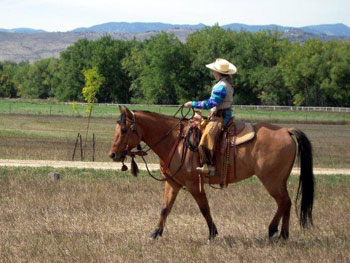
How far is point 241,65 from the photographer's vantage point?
111562 mm

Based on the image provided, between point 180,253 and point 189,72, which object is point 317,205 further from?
point 189,72

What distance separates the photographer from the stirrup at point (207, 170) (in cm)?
1250

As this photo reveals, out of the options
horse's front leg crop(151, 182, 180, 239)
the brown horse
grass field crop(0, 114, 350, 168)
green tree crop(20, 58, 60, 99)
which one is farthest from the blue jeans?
green tree crop(20, 58, 60, 99)

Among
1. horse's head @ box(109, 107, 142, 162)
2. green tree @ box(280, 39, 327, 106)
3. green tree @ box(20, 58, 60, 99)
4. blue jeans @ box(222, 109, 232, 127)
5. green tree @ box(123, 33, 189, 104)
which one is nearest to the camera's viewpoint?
horse's head @ box(109, 107, 142, 162)

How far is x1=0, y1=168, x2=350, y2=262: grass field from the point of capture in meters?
11.1

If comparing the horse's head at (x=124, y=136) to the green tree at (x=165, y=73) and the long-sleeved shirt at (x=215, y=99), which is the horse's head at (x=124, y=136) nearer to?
the long-sleeved shirt at (x=215, y=99)

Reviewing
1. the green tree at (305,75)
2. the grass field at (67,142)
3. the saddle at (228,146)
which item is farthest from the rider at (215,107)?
the green tree at (305,75)

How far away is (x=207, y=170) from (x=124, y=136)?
4.99 feet

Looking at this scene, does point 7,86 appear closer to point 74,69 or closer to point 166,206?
point 74,69

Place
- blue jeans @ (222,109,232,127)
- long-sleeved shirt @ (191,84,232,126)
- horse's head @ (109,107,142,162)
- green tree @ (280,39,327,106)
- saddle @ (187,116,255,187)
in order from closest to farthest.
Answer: long-sleeved shirt @ (191,84,232,126)
horse's head @ (109,107,142,162)
saddle @ (187,116,255,187)
blue jeans @ (222,109,232,127)
green tree @ (280,39,327,106)

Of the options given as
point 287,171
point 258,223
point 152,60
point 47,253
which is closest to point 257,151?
point 287,171

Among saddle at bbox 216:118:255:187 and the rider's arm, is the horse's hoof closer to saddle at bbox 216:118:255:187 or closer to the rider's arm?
saddle at bbox 216:118:255:187

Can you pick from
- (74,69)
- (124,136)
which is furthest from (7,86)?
(124,136)

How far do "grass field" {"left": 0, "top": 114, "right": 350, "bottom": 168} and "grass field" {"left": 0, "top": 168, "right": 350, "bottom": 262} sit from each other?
1036 cm
